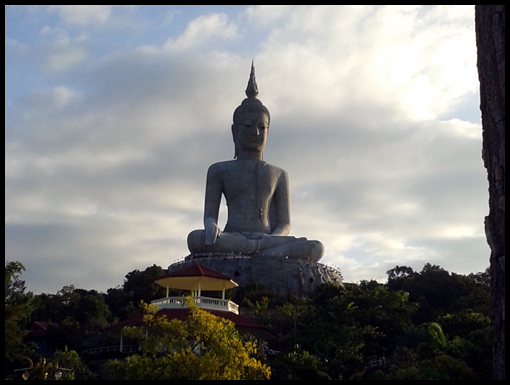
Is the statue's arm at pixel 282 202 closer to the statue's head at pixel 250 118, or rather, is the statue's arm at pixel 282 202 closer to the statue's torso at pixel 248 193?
the statue's torso at pixel 248 193

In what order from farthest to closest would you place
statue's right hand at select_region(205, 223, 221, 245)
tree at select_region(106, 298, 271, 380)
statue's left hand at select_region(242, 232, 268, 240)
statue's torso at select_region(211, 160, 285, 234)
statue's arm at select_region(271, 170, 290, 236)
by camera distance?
1. statue's arm at select_region(271, 170, 290, 236)
2. statue's torso at select_region(211, 160, 285, 234)
3. statue's left hand at select_region(242, 232, 268, 240)
4. statue's right hand at select_region(205, 223, 221, 245)
5. tree at select_region(106, 298, 271, 380)

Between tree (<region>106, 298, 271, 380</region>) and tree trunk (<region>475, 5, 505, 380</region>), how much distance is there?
557 centimetres

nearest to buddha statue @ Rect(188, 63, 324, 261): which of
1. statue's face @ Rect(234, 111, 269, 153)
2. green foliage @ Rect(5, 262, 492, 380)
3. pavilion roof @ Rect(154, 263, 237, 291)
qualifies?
statue's face @ Rect(234, 111, 269, 153)

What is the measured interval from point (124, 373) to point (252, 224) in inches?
843

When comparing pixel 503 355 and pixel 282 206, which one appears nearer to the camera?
pixel 503 355

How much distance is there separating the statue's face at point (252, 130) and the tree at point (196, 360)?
21062mm

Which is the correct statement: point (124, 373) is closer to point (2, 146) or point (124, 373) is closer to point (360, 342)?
point (2, 146)

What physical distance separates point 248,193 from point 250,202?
0.43m

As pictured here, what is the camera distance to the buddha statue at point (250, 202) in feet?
102

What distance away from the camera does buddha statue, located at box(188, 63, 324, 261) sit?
31.1 meters

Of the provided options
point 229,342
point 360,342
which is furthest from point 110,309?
point 229,342

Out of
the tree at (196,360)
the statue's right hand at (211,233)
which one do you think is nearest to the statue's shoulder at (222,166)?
the statue's right hand at (211,233)

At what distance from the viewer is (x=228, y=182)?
33438mm

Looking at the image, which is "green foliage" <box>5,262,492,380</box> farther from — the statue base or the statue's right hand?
the statue's right hand
